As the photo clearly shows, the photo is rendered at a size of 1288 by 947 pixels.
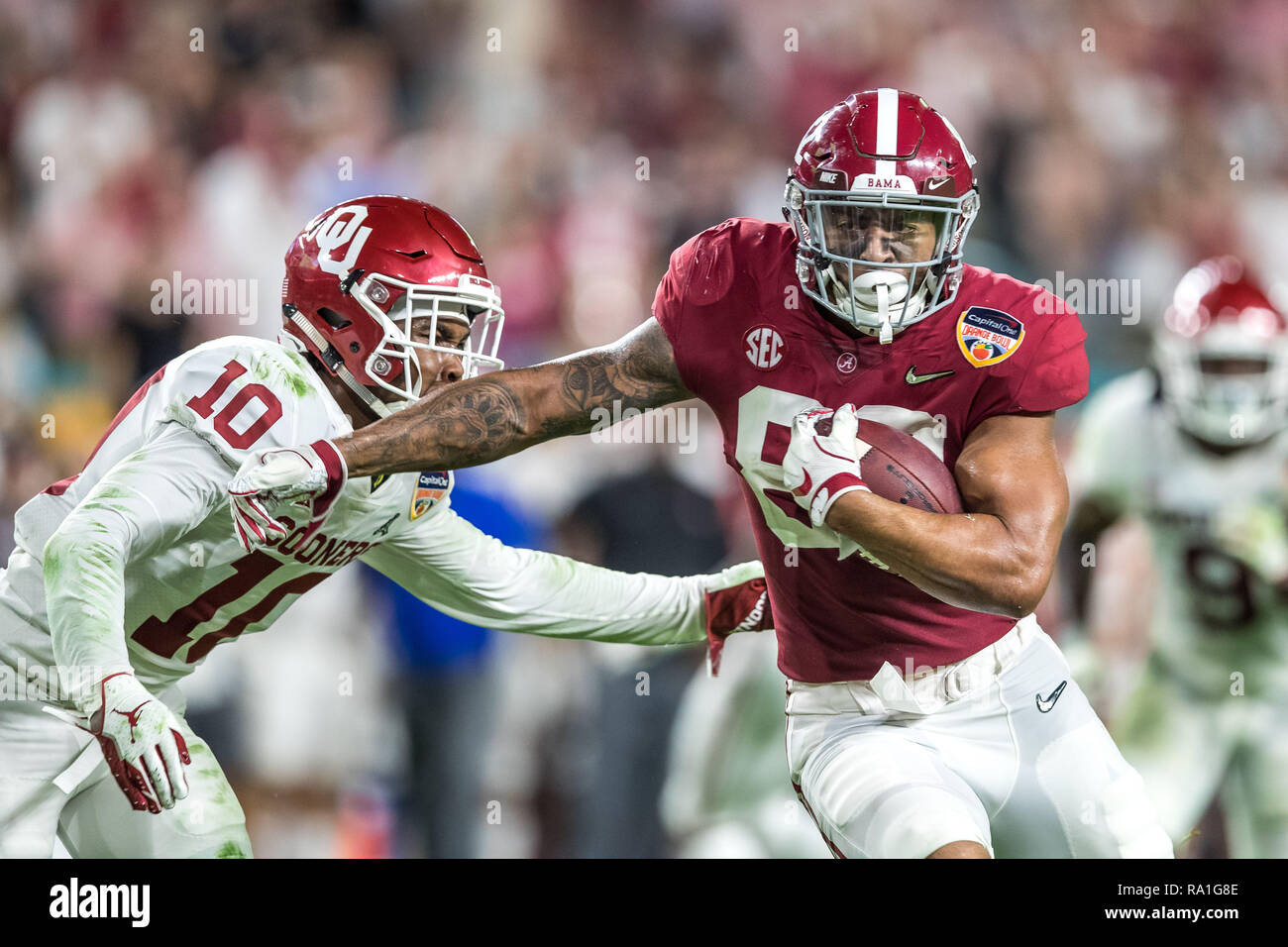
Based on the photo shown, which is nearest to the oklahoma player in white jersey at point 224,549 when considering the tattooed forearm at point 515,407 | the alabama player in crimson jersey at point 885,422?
the tattooed forearm at point 515,407

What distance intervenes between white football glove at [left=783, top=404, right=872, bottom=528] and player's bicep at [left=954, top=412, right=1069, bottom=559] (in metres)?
0.23

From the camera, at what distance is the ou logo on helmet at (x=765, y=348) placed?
116 inches

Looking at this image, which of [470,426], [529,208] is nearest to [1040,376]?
[470,426]

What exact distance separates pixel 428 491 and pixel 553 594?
415mm

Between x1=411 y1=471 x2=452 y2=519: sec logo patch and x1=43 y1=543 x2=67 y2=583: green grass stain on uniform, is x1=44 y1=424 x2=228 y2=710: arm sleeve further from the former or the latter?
x1=411 y1=471 x2=452 y2=519: sec logo patch

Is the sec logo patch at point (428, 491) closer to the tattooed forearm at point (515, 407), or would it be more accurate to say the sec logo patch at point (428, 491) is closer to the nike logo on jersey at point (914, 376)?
the tattooed forearm at point (515, 407)

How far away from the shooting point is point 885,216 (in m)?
2.86

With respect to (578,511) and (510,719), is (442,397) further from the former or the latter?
(510,719)

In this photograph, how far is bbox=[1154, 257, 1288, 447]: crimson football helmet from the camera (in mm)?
Result: 4680

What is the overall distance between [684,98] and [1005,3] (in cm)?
143

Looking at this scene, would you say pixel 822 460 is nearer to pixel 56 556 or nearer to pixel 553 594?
pixel 553 594

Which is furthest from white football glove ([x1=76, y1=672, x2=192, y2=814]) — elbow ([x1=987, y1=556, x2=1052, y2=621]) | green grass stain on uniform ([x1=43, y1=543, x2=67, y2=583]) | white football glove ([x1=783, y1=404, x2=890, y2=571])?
elbow ([x1=987, y1=556, x2=1052, y2=621])

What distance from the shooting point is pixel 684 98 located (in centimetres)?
632

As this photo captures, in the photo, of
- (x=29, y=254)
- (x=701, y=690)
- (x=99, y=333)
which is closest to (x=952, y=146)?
(x=701, y=690)
